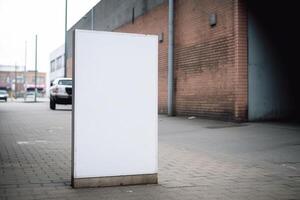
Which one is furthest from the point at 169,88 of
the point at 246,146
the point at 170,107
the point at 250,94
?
the point at 246,146

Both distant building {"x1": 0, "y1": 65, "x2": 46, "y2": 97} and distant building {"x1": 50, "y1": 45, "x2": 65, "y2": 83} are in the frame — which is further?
distant building {"x1": 0, "y1": 65, "x2": 46, "y2": 97}

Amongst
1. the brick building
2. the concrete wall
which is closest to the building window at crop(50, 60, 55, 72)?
the concrete wall

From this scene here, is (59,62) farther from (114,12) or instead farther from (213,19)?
(213,19)

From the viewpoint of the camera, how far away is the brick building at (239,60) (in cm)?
1400

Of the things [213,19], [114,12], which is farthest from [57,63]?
[213,19]

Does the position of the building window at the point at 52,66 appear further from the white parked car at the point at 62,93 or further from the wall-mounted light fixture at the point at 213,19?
the wall-mounted light fixture at the point at 213,19

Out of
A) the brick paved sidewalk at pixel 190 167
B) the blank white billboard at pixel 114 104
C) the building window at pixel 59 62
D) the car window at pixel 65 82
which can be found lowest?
the brick paved sidewalk at pixel 190 167

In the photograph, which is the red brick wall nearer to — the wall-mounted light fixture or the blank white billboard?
the wall-mounted light fixture

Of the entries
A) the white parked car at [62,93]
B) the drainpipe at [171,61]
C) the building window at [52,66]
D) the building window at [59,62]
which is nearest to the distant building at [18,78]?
the building window at [52,66]

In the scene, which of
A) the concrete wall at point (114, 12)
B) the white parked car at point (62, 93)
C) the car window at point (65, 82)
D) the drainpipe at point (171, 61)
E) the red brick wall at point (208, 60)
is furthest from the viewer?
the car window at point (65, 82)

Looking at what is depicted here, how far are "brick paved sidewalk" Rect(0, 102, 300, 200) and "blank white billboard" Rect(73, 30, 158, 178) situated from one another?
333 millimetres

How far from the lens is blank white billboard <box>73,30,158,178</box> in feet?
16.2

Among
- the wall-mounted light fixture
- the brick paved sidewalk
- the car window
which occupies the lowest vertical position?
the brick paved sidewalk

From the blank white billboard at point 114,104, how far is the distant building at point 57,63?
54.6 metres
